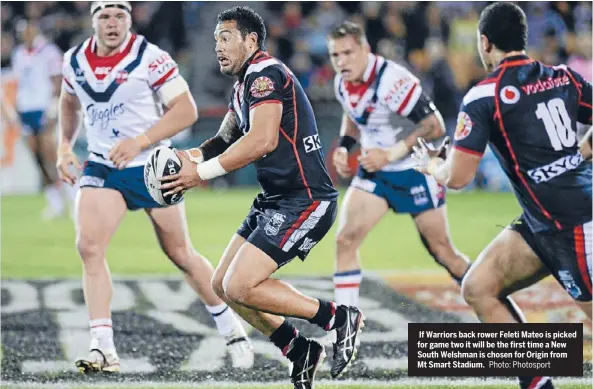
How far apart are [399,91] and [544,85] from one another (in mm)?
2106

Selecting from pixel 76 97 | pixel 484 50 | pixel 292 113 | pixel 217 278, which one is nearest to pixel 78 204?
pixel 76 97

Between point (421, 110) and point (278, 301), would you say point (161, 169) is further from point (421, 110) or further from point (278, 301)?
point (421, 110)

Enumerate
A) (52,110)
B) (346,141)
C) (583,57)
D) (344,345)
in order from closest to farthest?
(344,345) < (346,141) < (52,110) < (583,57)

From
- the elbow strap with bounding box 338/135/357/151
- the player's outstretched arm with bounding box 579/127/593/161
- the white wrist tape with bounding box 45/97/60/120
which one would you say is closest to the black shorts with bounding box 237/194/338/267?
the player's outstretched arm with bounding box 579/127/593/161

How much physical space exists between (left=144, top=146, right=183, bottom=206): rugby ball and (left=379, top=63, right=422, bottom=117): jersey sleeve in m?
2.23

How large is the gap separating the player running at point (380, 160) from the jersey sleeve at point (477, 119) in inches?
76.8

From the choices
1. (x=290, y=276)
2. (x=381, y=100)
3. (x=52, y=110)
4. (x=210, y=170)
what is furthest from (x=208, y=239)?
(x=210, y=170)

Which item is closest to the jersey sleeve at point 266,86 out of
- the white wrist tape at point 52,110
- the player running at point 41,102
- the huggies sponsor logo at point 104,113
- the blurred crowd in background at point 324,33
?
the huggies sponsor logo at point 104,113

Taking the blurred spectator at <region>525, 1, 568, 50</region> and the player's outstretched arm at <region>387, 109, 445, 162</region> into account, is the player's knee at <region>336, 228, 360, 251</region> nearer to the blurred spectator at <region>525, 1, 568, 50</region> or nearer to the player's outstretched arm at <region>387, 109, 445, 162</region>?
the player's outstretched arm at <region>387, 109, 445, 162</region>

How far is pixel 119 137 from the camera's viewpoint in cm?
638

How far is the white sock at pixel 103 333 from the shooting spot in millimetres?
5980

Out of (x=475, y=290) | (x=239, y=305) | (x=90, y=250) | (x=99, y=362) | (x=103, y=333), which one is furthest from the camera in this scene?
(x=90, y=250)

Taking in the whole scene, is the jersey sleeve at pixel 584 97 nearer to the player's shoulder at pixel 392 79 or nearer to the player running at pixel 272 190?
the player running at pixel 272 190

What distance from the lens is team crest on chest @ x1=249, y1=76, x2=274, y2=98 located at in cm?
497
